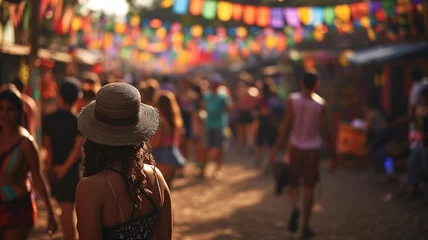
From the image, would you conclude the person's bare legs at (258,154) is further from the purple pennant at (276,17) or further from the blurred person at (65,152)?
the blurred person at (65,152)

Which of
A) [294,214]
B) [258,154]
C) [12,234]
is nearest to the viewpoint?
[12,234]

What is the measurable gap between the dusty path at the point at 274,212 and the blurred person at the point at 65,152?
184 centimetres

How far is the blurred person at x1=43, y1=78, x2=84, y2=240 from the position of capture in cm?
573

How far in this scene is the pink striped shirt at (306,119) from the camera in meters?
7.45

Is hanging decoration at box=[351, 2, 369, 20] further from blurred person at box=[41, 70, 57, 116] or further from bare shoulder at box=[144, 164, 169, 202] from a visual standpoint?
bare shoulder at box=[144, 164, 169, 202]

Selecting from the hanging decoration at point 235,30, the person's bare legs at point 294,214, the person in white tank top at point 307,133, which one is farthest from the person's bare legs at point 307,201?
the hanging decoration at point 235,30

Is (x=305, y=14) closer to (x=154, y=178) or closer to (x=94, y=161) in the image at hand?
(x=154, y=178)

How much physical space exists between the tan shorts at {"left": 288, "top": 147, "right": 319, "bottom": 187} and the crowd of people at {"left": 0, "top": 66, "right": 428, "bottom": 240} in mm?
12

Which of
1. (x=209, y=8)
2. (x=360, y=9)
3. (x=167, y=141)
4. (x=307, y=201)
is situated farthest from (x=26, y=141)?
(x=209, y=8)

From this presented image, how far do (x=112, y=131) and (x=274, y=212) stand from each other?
6724mm

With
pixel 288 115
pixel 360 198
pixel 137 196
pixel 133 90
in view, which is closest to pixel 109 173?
pixel 137 196

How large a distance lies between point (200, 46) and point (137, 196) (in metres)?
31.9

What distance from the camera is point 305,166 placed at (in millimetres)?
7473

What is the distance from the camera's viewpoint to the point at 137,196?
9.40 feet
